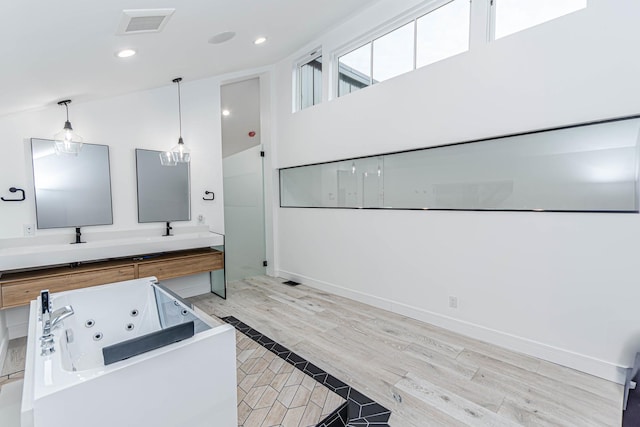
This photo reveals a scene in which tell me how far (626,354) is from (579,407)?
60 cm

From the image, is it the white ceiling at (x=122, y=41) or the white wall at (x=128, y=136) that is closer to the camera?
the white ceiling at (x=122, y=41)

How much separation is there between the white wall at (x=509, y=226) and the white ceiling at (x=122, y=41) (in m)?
1.01

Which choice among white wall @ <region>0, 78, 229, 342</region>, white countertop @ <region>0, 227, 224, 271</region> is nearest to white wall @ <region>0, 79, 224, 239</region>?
white wall @ <region>0, 78, 229, 342</region>

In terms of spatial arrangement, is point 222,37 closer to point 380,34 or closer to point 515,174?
point 380,34

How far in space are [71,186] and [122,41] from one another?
198 cm

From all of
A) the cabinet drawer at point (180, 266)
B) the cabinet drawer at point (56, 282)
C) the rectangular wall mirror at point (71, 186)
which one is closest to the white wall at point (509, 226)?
the cabinet drawer at point (180, 266)

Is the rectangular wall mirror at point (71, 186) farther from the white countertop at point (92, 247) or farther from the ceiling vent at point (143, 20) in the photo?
the ceiling vent at point (143, 20)

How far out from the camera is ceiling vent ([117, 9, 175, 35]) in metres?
1.78

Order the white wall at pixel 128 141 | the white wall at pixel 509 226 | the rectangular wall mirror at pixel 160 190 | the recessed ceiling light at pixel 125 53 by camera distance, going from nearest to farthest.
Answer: the white wall at pixel 509 226, the recessed ceiling light at pixel 125 53, the white wall at pixel 128 141, the rectangular wall mirror at pixel 160 190

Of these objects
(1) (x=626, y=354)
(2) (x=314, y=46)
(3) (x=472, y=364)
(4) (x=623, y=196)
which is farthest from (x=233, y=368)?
(2) (x=314, y=46)

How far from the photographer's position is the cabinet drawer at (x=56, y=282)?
2600 millimetres

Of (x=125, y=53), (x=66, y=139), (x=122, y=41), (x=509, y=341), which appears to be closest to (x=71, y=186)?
(x=66, y=139)

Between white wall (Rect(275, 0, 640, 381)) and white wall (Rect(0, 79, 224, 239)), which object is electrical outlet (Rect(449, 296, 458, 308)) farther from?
white wall (Rect(0, 79, 224, 239))

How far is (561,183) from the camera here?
2.36m
